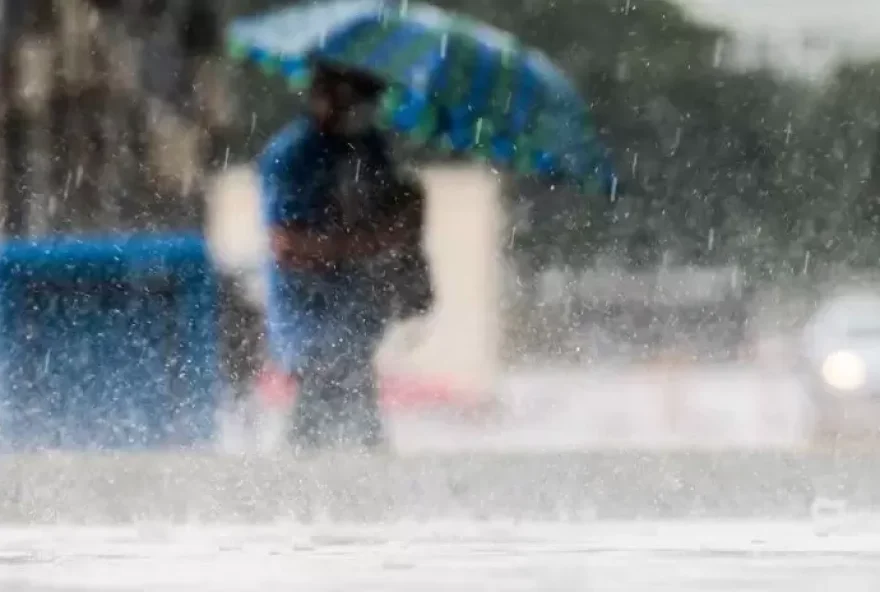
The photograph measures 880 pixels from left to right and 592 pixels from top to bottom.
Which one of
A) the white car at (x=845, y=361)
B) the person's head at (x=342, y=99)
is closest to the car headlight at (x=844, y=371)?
the white car at (x=845, y=361)

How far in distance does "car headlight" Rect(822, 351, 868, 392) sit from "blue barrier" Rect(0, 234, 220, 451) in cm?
71

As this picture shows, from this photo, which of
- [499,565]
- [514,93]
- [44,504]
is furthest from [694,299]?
[44,504]

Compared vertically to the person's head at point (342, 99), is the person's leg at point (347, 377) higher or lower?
lower

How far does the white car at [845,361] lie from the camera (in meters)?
1.40

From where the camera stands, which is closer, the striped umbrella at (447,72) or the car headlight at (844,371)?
the car headlight at (844,371)

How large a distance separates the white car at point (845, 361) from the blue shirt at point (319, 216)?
0.50m

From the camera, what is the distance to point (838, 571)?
1.17m

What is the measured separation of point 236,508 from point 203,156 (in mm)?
446

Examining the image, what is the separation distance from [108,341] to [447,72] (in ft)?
1.73

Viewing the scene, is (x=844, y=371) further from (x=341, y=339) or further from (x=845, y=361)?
(x=341, y=339)

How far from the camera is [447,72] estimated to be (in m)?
1.57

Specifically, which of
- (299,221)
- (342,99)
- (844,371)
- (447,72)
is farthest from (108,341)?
(844,371)

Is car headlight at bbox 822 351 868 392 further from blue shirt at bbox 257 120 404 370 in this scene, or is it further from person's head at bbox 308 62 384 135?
person's head at bbox 308 62 384 135

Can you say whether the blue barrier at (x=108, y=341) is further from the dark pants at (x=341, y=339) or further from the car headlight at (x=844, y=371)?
the car headlight at (x=844, y=371)
